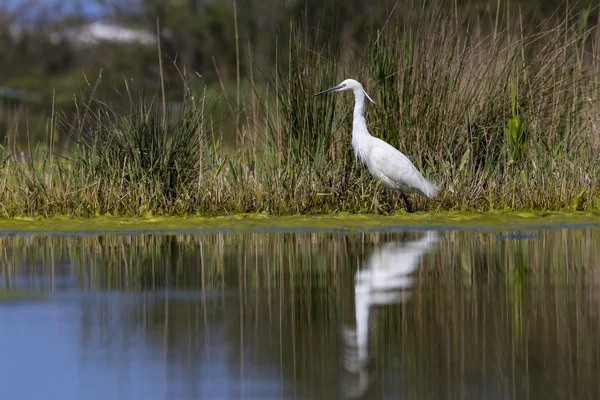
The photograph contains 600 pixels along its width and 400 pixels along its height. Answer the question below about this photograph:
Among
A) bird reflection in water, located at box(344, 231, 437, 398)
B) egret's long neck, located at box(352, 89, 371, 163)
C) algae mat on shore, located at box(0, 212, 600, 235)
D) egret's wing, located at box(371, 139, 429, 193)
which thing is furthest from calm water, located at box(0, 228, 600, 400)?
egret's long neck, located at box(352, 89, 371, 163)

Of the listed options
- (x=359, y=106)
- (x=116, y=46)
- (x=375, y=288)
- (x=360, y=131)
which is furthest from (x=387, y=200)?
(x=116, y=46)

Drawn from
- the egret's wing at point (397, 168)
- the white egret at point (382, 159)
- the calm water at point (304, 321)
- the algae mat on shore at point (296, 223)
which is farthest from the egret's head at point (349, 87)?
the calm water at point (304, 321)

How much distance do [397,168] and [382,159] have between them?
143mm

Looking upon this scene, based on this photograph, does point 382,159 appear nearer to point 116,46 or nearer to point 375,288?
point 375,288

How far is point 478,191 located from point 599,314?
15.7ft

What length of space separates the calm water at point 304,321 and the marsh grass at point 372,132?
1867mm

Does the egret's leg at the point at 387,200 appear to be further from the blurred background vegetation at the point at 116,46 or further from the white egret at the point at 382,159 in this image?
the blurred background vegetation at the point at 116,46

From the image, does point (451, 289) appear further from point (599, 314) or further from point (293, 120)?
point (293, 120)

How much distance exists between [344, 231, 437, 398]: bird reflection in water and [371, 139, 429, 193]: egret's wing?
781mm

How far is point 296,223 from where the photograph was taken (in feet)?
29.7

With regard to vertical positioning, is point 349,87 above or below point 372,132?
above

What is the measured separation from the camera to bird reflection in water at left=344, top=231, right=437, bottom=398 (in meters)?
3.93

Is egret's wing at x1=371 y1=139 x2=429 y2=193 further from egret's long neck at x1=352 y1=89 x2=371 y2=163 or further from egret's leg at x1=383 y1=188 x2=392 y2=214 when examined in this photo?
egret's leg at x1=383 y1=188 x2=392 y2=214

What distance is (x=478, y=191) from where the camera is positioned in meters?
9.66
